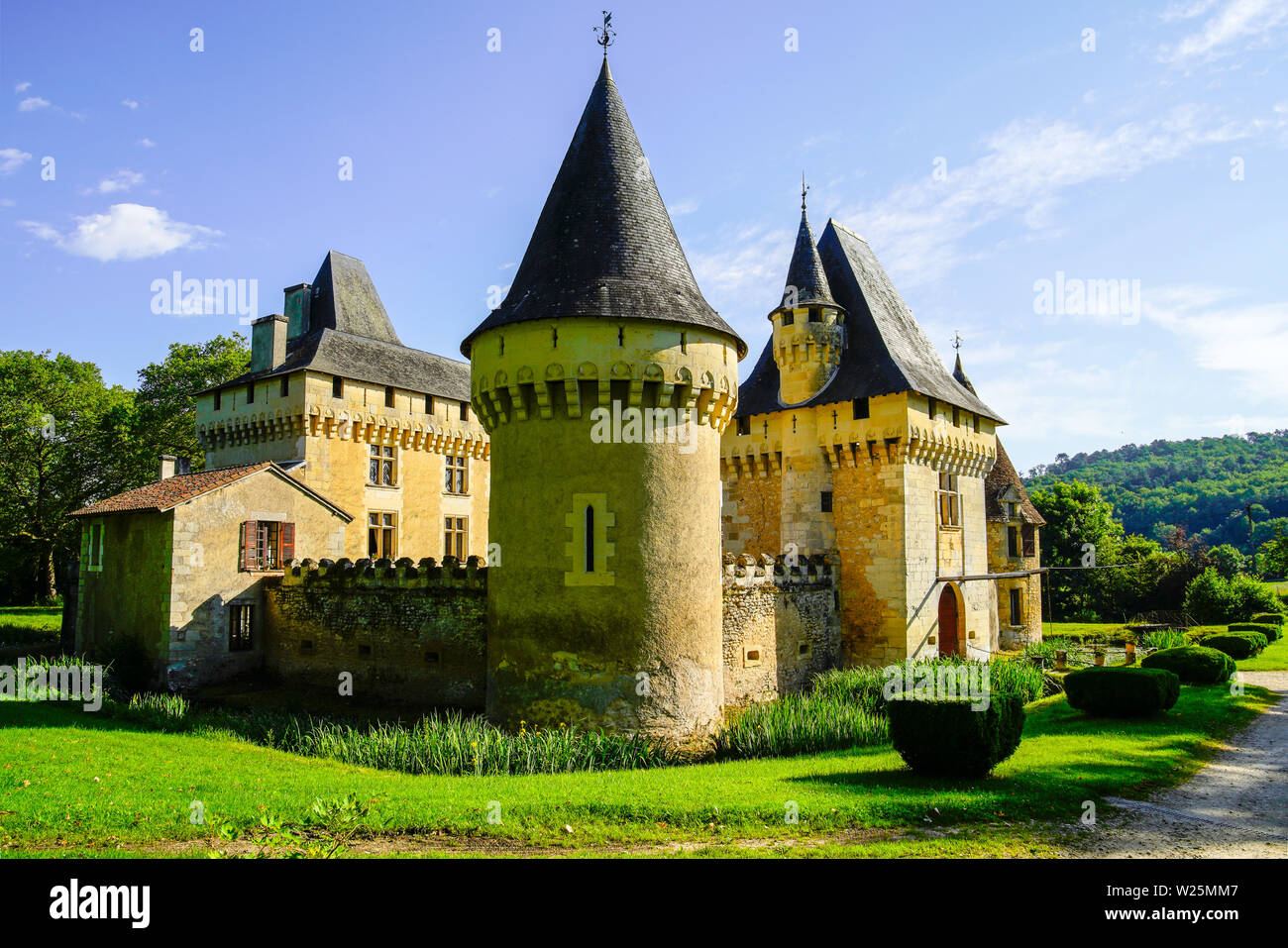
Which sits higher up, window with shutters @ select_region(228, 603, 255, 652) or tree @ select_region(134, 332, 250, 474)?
tree @ select_region(134, 332, 250, 474)

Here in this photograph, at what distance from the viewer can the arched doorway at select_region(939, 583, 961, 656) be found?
82.5ft

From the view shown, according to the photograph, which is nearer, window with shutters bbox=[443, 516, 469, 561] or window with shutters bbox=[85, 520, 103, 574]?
window with shutters bbox=[85, 520, 103, 574]

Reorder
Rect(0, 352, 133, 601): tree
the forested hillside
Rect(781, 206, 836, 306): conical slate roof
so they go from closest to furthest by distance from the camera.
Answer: Rect(781, 206, 836, 306): conical slate roof, Rect(0, 352, 133, 601): tree, the forested hillside

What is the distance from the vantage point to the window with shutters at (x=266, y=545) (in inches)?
851

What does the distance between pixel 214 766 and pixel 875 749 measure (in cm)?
1107

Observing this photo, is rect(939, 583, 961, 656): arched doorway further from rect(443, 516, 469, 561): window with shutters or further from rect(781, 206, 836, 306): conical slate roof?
rect(443, 516, 469, 561): window with shutters

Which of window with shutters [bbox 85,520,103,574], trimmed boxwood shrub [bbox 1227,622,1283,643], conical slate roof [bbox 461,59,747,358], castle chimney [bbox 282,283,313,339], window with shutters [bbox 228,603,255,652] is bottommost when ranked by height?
trimmed boxwood shrub [bbox 1227,622,1283,643]

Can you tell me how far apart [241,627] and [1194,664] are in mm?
24723

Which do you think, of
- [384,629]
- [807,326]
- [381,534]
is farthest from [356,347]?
[807,326]

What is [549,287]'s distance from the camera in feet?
50.7

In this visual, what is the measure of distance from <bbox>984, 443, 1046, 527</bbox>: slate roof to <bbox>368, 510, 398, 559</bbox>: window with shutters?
22301 mm

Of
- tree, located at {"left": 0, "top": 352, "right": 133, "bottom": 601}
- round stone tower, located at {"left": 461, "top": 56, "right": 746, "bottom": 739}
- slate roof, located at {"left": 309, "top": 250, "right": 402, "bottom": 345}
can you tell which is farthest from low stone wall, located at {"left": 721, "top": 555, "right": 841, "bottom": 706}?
tree, located at {"left": 0, "top": 352, "right": 133, "bottom": 601}

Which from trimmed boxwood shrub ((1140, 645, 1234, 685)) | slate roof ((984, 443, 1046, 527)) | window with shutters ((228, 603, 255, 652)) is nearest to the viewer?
trimmed boxwood shrub ((1140, 645, 1234, 685))

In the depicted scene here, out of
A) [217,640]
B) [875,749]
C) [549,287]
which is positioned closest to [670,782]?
[875,749]
